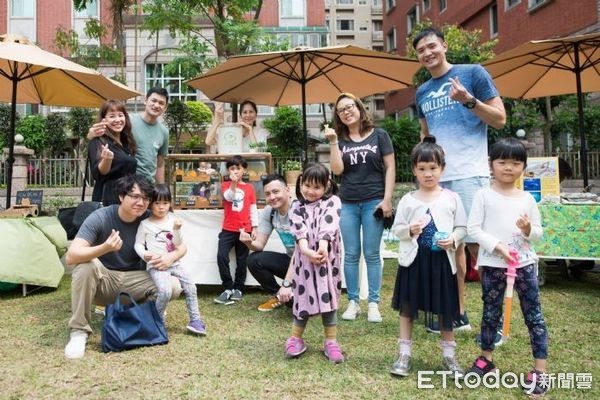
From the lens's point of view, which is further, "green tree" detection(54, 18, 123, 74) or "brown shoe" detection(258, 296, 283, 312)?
"green tree" detection(54, 18, 123, 74)

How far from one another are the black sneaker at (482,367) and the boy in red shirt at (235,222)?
2.17 m

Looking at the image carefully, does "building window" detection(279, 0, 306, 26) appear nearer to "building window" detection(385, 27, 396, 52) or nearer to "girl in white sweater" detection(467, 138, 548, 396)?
"building window" detection(385, 27, 396, 52)

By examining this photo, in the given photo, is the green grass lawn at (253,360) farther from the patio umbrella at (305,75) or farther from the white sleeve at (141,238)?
the patio umbrella at (305,75)

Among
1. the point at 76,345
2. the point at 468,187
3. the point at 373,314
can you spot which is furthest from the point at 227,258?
the point at 468,187

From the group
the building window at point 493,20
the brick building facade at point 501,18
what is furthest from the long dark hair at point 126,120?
the building window at point 493,20

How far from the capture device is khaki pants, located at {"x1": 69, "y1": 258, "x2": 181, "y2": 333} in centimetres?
290

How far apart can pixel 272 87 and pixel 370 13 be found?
47.1 m

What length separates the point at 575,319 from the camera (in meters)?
3.40

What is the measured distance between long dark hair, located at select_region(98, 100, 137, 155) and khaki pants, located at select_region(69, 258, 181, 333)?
42.9 inches

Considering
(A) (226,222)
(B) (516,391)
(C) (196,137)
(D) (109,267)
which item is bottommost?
(B) (516,391)

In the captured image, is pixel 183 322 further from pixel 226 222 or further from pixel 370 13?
pixel 370 13

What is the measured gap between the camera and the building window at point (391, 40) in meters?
26.5

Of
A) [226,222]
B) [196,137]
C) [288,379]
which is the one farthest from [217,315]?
[196,137]

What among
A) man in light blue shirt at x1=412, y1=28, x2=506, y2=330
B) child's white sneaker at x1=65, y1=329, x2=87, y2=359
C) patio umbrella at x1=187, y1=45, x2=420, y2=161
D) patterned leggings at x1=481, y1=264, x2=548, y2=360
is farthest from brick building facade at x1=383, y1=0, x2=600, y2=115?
child's white sneaker at x1=65, y1=329, x2=87, y2=359
